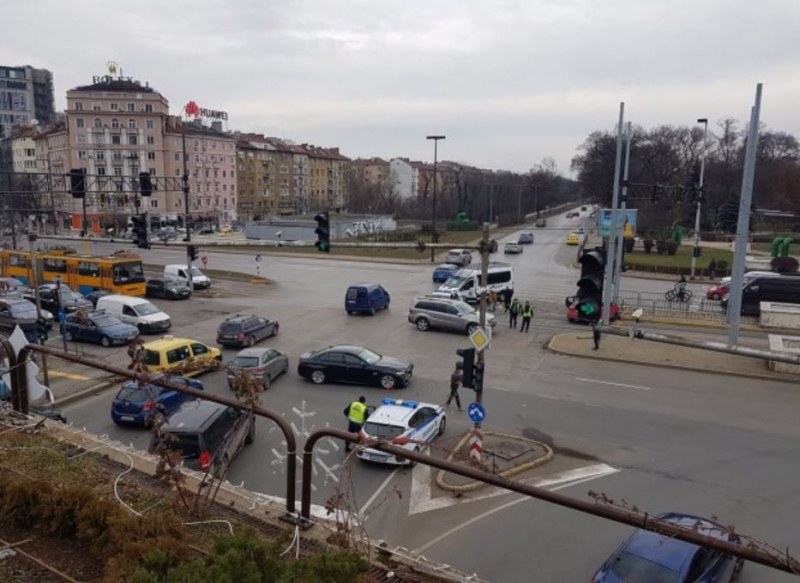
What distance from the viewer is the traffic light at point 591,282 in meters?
8.09

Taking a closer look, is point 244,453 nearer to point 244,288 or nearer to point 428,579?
point 428,579

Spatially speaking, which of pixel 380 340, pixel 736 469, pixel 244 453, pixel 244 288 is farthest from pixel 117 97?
pixel 736 469

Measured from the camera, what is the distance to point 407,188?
16262cm

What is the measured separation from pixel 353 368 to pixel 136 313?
12813 millimetres

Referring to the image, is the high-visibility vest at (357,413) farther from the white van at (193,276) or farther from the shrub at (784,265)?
the shrub at (784,265)

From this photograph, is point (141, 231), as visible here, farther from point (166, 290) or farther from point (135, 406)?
point (166, 290)

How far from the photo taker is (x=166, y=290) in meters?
35.4

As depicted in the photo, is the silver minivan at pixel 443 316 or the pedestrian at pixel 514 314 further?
the pedestrian at pixel 514 314

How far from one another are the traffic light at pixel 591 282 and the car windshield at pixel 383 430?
7.02 metres

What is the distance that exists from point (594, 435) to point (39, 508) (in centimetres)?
1335

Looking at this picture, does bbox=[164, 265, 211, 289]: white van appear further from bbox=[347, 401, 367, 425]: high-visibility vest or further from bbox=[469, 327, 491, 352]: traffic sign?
bbox=[469, 327, 491, 352]: traffic sign

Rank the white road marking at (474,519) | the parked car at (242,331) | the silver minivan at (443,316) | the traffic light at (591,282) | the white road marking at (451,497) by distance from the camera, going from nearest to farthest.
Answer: the traffic light at (591,282)
the white road marking at (474,519)
the white road marking at (451,497)
the parked car at (242,331)
the silver minivan at (443,316)

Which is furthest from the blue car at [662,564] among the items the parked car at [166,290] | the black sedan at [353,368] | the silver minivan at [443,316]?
the parked car at [166,290]

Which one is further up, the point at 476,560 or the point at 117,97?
the point at 117,97
